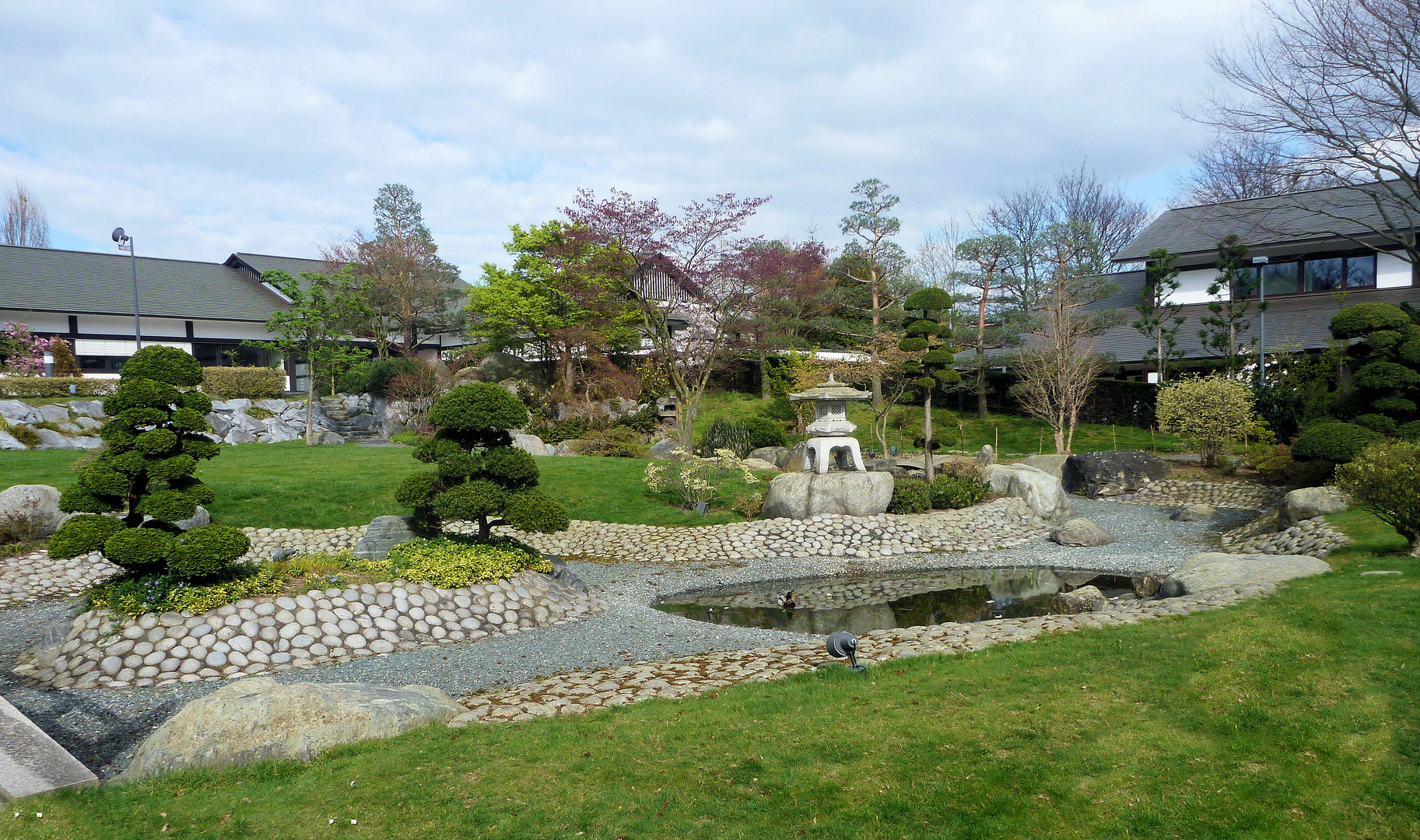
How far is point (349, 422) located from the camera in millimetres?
24797

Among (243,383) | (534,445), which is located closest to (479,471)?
(534,445)

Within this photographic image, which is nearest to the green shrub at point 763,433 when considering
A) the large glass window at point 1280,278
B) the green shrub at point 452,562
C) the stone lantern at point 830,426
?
the stone lantern at point 830,426

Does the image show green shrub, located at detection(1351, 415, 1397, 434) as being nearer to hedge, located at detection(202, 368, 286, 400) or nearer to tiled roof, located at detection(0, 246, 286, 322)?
hedge, located at detection(202, 368, 286, 400)

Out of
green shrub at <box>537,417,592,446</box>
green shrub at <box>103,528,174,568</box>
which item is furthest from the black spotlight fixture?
green shrub at <box>537,417,592,446</box>

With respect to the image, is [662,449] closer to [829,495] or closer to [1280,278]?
[829,495]

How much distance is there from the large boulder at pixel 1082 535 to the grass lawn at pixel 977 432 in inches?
329

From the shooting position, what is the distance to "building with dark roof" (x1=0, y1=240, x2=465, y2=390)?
80.6 feet

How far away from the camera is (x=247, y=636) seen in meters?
7.66

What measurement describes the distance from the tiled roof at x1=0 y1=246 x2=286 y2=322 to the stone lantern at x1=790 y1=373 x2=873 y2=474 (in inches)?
899

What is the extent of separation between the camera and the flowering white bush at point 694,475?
15.0m

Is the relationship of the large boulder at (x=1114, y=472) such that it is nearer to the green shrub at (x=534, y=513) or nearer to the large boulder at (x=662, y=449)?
the large boulder at (x=662, y=449)

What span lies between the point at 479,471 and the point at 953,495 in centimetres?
977

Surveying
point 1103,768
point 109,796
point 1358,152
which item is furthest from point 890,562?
point 1358,152

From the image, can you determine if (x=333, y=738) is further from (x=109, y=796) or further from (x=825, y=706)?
(x=825, y=706)
